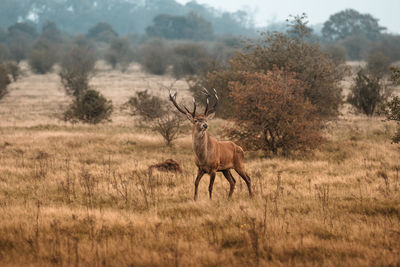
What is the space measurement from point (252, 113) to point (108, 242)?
30.9 ft

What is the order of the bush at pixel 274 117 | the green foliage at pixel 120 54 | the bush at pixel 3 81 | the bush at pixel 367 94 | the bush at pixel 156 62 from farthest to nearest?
the green foliage at pixel 120 54
the bush at pixel 156 62
the bush at pixel 3 81
the bush at pixel 367 94
the bush at pixel 274 117

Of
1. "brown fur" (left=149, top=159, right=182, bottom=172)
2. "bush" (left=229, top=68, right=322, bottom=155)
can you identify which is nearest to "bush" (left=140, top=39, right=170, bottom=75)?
"bush" (left=229, top=68, right=322, bottom=155)

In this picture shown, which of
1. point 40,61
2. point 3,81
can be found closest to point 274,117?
point 3,81

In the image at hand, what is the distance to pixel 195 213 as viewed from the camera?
728 cm

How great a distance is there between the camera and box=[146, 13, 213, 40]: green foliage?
121562mm

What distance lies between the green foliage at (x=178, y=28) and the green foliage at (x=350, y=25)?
36.3 meters

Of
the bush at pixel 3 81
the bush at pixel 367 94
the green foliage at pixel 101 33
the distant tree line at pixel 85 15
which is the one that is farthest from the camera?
the distant tree line at pixel 85 15

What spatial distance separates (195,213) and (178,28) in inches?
4694

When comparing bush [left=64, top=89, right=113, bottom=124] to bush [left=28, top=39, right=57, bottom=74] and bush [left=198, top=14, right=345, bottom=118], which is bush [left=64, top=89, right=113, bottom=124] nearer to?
bush [left=198, top=14, right=345, bottom=118]

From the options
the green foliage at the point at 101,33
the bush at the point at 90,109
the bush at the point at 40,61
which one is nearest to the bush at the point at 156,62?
the bush at the point at 40,61

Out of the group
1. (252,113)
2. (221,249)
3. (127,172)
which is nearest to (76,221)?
(221,249)

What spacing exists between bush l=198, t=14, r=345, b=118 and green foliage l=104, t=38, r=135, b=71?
56.9 meters

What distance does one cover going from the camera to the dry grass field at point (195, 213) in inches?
214

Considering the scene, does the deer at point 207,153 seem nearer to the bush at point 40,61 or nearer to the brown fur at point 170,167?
the brown fur at point 170,167
